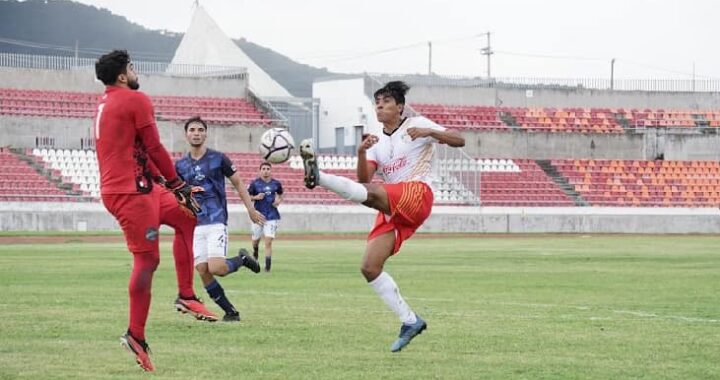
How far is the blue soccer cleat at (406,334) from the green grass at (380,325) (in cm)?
12

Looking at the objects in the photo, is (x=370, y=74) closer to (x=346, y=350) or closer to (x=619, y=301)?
(x=619, y=301)

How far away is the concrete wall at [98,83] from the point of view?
6575 cm

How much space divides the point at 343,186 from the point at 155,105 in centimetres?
5541

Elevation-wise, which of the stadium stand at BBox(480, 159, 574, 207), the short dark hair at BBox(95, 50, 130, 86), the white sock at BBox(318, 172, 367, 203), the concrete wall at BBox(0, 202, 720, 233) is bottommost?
the concrete wall at BBox(0, 202, 720, 233)

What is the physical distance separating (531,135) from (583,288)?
4931 centimetres

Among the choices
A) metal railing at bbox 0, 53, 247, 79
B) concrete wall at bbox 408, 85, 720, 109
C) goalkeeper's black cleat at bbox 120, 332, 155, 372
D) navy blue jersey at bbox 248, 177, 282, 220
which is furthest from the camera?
concrete wall at bbox 408, 85, 720, 109

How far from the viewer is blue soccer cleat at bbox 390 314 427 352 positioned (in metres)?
11.8

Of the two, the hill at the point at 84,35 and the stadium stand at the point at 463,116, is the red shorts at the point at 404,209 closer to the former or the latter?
the stadium stand at the point at 463,116

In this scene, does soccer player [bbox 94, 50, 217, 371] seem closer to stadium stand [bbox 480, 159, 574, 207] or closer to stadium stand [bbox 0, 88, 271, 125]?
stadium stand [bbox 480, 159, 574, 207]

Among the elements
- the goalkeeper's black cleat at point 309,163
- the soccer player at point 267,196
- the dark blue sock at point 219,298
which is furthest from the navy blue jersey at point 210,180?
the soccer player at point 267,196

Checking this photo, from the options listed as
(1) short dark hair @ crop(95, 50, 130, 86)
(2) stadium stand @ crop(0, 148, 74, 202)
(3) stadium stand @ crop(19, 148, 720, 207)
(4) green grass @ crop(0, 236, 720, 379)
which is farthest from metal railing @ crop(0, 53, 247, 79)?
(1) short dark hair @ crop(95, 50, 130, 86)

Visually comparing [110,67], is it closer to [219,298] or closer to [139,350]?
[139,350]

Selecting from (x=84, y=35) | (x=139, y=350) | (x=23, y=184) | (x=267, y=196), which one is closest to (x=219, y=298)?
(x=139, y=350)

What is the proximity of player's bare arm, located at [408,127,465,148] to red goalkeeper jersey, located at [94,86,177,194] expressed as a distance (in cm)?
263
